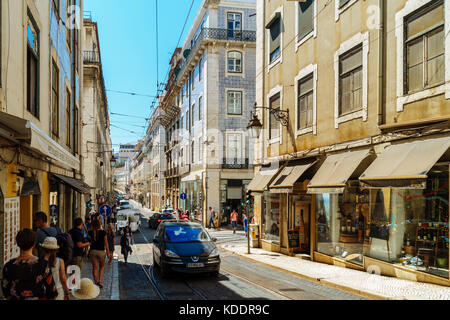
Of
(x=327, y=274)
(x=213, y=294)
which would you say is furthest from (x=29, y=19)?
(x=327, y=274)

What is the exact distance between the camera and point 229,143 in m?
33.3

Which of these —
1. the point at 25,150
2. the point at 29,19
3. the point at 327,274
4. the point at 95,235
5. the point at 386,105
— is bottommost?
the point at 327,274

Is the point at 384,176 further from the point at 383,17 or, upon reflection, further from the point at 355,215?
the point at 383,17

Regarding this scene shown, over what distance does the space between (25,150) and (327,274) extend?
887 cm

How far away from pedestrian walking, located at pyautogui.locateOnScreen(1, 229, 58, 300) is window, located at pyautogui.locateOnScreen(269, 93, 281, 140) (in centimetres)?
1509

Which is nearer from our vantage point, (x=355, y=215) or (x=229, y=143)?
(x=355, y=215)

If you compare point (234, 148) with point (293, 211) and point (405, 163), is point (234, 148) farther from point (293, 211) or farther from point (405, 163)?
point (405, 163)

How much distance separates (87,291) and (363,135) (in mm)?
8836

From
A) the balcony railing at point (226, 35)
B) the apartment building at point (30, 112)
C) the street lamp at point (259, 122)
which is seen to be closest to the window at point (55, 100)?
the apartment building at point (30, 112)

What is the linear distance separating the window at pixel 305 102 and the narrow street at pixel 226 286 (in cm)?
605

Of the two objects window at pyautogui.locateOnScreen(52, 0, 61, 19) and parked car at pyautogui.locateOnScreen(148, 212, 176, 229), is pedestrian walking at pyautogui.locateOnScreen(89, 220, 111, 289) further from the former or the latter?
parked car at pyautogui.locateOnScreen(148, 212, 176, 229)

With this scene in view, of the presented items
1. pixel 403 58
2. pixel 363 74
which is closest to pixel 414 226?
pixel 403 58

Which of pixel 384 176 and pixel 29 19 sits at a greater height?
pixel 29 19

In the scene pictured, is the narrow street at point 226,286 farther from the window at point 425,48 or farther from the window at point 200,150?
the window at point 200,150
